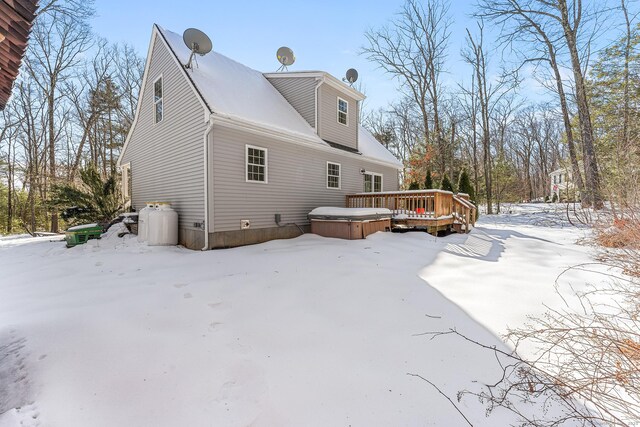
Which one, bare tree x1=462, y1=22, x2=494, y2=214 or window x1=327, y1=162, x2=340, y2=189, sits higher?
bare tree x1=462, y1=22, x2=494, y2=214

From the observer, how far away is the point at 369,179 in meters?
13.0

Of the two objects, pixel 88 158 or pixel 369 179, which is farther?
pixel 88 158

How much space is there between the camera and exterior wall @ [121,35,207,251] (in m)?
7.34

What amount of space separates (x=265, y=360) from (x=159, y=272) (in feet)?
11.7

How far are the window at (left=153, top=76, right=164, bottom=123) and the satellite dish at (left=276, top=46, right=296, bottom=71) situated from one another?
4.87 m

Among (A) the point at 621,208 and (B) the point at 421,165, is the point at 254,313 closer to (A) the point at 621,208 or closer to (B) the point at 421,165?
(A) the point at 621,208

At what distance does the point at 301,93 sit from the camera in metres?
10.4

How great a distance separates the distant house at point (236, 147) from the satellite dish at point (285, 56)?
1.08m

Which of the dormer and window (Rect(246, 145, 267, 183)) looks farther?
the dormer

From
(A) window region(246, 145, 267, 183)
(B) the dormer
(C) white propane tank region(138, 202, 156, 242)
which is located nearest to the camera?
(C) white propane tank region(138, 202, 156, 242)

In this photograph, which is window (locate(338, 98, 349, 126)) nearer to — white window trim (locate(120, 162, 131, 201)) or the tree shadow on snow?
the tree shadow on snow

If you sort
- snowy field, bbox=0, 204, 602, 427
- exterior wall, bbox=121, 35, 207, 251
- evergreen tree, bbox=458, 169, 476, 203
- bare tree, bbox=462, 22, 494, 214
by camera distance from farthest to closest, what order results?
bare tree, bbox=462, 22, 494, 214, evergreen tree, bbox=458, 169, 476, 203, exterior wall, bbox=121, 35, 207, 251, snowy field, bbox=0, 204, 602, 427

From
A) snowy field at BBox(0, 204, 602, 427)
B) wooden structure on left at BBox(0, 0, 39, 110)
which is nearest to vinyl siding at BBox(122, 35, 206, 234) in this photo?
snowy field at BBox(0, 204, 602, 427)

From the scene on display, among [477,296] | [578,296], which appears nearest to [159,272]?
[477,296]
